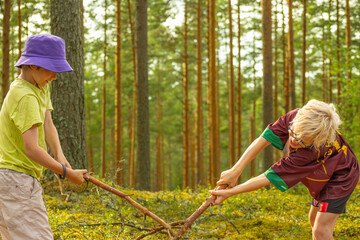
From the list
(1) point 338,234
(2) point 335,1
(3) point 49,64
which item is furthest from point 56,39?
(2) point 335,1

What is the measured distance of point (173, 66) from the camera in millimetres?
25375

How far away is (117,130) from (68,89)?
11.3 m

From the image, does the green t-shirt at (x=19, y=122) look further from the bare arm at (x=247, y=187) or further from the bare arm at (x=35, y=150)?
the bare arm at (x=247, y=187)

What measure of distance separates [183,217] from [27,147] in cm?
375

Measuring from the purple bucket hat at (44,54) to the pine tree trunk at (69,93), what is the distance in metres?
3.74

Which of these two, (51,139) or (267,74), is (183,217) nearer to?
(51,139)

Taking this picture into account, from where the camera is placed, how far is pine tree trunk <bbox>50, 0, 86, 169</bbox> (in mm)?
6199

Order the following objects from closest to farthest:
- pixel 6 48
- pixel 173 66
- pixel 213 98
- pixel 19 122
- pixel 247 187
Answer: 1. pixel 19 122
2. pixel 247 187
3. pixel 6 48
4. pixel 213 98
5. pixel 173 66

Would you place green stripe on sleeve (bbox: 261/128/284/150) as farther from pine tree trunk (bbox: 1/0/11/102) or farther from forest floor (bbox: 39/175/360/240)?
pine tree trunk (bbox: 1/0/11/102)

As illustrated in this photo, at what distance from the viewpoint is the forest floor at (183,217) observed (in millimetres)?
4465

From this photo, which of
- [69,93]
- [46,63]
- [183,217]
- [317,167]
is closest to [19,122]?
[46,63]

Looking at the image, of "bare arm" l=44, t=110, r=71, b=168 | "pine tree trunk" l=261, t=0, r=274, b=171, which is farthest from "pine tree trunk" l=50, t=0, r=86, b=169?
"pine tree trunk" l=261, t=0, r=274, b=171

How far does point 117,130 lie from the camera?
1745cm

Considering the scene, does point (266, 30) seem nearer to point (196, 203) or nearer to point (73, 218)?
point (196, 203)
